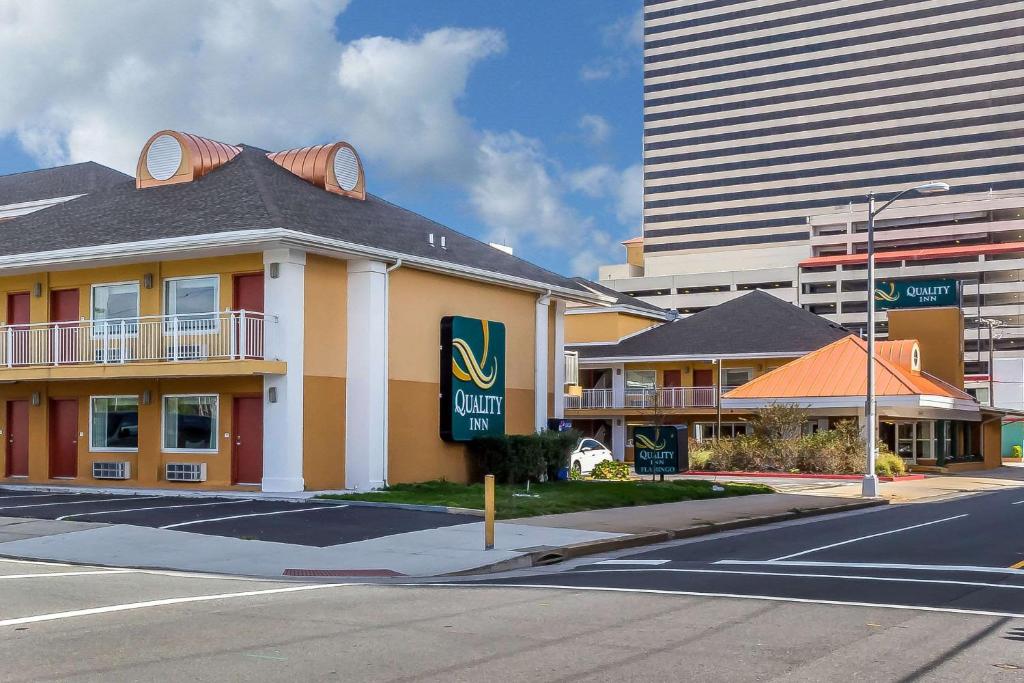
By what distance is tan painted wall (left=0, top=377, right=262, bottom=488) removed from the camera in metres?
27.2

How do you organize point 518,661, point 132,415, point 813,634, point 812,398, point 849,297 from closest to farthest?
1. point 518,661
2. point 813,634
3. point 132,415
4. point 812,398
5. point 849,297

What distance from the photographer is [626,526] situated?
20516mm

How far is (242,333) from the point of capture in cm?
2536

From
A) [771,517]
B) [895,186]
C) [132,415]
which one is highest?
[895,186]

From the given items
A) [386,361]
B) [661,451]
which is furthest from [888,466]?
[386,361]

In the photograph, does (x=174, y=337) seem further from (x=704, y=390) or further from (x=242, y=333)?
(x=704, y=390)

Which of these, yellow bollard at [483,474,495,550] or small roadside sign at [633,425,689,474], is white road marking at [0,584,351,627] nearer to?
yellow bollard at [483,474,495,550]

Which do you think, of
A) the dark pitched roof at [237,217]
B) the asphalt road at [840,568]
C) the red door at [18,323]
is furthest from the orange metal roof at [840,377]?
the red door at [18,323]

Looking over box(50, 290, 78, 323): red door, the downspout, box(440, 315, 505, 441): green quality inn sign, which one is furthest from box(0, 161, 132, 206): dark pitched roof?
box(440, 315, 505, 441): green quality inn sign

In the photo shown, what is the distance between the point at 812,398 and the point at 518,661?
38890 millimetres

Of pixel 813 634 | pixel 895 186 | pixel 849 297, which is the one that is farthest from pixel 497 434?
pixel 895 186

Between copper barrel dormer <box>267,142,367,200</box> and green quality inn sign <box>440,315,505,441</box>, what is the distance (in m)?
5.22

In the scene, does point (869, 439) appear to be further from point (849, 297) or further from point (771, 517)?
point (849, 297)

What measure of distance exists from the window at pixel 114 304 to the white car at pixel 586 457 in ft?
46.5
